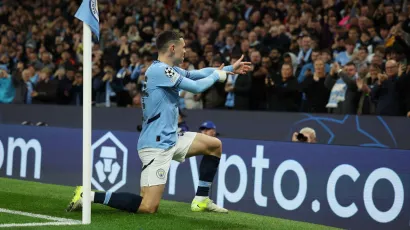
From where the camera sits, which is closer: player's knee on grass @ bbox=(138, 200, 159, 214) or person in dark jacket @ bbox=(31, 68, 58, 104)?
player's knee on grass @ bbox=(138, 200, 159, 214)

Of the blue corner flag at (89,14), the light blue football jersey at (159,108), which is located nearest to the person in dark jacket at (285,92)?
the light blue football jersey at (159,108)

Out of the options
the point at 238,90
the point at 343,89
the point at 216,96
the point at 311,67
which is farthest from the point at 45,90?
the point at 343,89

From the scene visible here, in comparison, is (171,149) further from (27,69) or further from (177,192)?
(27,69)

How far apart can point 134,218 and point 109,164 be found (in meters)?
5.80

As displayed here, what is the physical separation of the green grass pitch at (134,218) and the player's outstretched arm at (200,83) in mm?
1357

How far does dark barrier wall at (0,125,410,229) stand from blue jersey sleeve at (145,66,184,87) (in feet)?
11.1

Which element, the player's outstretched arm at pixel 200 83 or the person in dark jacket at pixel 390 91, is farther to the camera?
the person in dark jacket at pixel 390 91

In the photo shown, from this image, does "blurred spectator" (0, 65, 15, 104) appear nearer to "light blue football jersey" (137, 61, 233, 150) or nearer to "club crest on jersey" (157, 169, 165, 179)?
"light blue football jersey" (137, 61, 233, 150)

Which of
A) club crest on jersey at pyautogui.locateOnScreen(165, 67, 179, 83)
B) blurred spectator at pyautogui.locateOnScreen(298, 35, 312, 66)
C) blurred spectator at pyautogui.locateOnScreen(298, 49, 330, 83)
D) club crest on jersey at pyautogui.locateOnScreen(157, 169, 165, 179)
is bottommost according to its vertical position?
club crest on jersey at pyautogui.locateOnScreen(157, 169, 165, 179)

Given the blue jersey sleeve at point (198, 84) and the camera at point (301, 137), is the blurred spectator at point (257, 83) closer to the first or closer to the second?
the camera at point (301, 137)

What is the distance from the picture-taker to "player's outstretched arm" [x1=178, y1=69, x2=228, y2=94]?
8.13m

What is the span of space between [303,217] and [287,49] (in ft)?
19.2

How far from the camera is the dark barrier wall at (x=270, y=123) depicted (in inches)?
533

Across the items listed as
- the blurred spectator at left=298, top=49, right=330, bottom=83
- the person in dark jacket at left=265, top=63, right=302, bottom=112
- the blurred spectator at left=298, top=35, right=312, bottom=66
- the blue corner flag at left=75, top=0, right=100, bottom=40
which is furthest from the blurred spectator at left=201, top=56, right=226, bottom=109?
the blue corner flag at left=75, top=0, right=100, bottom=40
